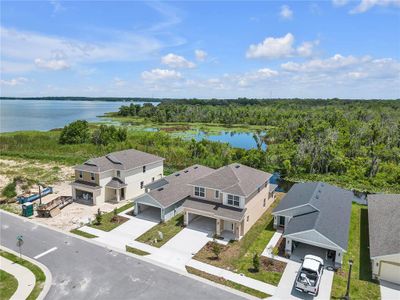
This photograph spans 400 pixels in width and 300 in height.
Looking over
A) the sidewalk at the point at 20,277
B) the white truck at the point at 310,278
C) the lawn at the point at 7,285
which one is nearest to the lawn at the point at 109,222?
the sidewalk at the point at 20,277

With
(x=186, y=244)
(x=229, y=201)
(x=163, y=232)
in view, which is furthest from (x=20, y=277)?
(x=229, y=201)

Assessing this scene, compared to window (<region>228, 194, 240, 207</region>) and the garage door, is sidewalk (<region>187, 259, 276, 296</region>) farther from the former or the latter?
the garage door

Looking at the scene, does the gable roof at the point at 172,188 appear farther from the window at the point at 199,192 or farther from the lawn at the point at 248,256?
the lawn at the point at 248,256

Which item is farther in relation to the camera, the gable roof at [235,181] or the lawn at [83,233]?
the gable roof at [235,181]

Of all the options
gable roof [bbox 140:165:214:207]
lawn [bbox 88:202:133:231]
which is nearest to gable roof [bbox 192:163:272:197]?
gable roof [bbox 140:165:214:207]

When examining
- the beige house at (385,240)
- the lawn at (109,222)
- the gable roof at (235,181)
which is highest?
the gable roof at (235,181)

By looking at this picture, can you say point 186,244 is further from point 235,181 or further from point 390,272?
point 390,272

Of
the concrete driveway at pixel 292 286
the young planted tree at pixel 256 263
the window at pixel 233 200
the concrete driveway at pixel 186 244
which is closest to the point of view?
the concrete driveway at pixel 292 286
